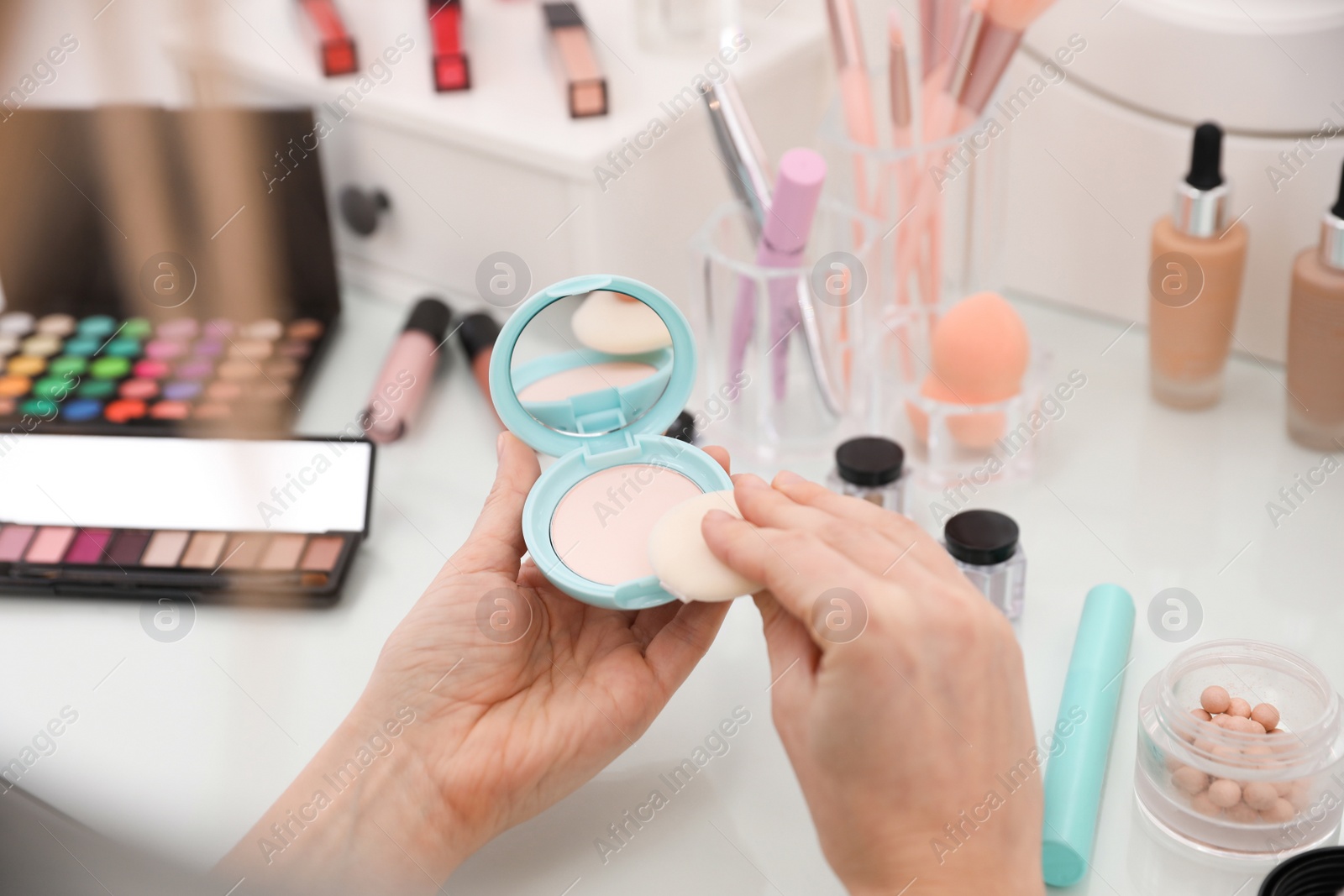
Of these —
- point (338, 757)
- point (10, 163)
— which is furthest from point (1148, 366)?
point (10, 163)

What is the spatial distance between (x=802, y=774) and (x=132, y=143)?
362 millimetres

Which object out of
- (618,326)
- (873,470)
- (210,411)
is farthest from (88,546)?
(873,470)

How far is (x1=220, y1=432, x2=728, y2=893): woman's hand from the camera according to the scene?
51 centimetres

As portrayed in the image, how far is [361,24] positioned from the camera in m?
0.95

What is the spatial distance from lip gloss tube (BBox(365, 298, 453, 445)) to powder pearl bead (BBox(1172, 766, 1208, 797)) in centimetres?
51

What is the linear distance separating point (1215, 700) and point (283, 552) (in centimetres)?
50

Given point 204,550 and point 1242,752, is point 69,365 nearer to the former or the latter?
point 204,550

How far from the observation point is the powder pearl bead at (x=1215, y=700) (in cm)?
51

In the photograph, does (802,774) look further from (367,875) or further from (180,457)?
(180,457)

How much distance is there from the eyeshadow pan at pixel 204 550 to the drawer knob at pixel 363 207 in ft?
1.06

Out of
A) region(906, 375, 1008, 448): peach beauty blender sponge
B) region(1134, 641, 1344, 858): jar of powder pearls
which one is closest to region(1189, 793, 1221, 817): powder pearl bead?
region(1134, 641, 1344, 858): jar of powder pearls

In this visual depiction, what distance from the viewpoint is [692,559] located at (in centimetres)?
50

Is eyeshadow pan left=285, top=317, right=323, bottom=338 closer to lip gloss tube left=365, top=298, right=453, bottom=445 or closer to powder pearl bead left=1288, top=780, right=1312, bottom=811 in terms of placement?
lip gloss tube left=365, top=298, right=453, bottom=445

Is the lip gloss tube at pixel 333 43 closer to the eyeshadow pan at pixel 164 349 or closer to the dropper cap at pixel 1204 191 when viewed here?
the eyeshadow pan at pixel 164 349
